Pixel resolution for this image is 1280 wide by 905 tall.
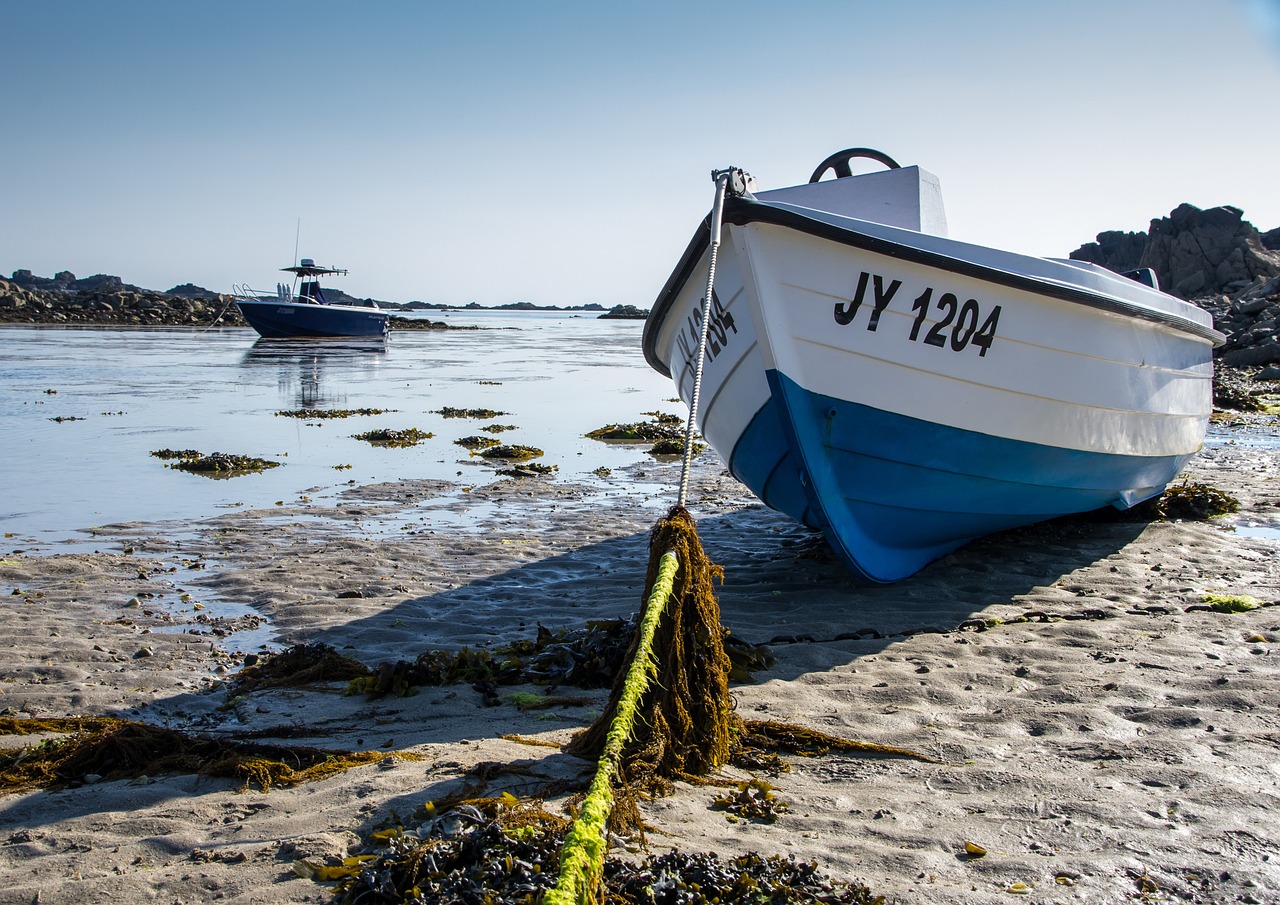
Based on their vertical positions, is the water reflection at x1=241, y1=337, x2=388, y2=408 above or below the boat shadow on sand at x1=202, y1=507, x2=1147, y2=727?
above

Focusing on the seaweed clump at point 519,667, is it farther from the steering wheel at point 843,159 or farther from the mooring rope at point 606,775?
the steering wheel at point 843,159

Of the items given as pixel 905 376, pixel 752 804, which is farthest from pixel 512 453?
pixel 752 804

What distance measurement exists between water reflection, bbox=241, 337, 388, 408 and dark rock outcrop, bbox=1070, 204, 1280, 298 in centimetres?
3174

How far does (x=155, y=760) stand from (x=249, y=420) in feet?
41.1

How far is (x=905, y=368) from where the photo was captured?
5414 mm

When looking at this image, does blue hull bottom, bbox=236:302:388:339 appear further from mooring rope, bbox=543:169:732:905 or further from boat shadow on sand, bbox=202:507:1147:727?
mooring rope, bbox=543:169:732:905

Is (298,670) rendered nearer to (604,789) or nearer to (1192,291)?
(604,789)

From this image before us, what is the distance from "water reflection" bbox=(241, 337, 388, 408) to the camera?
1872cm

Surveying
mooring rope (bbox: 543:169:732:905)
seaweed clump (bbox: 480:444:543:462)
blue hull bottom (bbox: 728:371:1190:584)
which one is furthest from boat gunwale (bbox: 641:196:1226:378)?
A: seaweed clump (bbox: 480:444:543:462)

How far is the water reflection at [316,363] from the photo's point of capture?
18719 mm

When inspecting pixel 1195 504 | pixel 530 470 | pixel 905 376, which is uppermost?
pixel 905 376

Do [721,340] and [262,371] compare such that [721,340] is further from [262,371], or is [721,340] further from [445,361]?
[445,361]

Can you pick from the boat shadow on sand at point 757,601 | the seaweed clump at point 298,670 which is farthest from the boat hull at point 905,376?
the seaweed clump at point 298,670

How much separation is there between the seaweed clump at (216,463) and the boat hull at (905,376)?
20.4 feet
